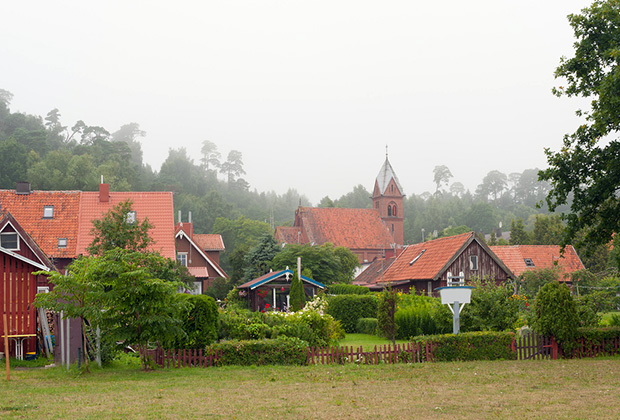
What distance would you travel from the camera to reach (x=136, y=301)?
1856 centimetres

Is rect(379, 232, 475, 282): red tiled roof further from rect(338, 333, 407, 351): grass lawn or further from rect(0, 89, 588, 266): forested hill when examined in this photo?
rect(0, 89, 588, 266): forested hill

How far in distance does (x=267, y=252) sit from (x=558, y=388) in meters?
40.0

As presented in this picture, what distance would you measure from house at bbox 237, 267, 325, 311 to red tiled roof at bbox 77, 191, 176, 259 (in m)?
5.41

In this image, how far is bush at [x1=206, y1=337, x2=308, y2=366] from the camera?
65.0 ft

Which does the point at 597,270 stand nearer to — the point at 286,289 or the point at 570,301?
the point at 286,289

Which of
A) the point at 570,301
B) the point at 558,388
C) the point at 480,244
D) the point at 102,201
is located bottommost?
the point at 558,388

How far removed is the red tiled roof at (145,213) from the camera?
42.4 meters

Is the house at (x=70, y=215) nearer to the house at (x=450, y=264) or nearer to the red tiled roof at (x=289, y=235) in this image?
the house at (x=450, y=264)

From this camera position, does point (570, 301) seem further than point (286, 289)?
No

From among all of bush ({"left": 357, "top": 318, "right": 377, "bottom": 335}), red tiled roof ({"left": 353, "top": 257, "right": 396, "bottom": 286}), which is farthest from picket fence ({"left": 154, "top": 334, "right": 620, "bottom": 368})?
red tiled roof ({"left": 353, "top": 257, "right": 396, "bottom": 286})

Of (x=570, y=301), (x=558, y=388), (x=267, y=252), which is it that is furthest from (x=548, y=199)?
(x=267, y=252)

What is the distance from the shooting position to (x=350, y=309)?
1395 inches

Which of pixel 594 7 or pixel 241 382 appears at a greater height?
pixel 594 7

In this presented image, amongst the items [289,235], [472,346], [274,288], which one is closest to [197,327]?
[472,346]
